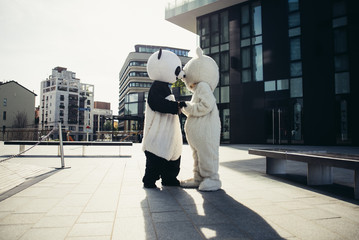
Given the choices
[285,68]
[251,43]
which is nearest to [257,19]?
[251,43]

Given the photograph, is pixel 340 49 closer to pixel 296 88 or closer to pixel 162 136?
pixel 296 88

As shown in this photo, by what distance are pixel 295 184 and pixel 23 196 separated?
445 cm

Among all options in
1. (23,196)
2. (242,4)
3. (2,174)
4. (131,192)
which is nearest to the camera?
(23,196)

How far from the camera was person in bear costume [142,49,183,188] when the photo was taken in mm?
4102

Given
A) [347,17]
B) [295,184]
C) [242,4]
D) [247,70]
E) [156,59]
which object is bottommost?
[295,184]

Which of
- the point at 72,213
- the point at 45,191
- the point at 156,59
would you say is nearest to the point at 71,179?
the point at 45,191

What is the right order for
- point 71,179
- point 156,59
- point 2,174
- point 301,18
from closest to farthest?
point 156,59
point 71,179
point 2,174
point 301,18

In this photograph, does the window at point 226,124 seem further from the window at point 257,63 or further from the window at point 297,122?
the window at point 297,122

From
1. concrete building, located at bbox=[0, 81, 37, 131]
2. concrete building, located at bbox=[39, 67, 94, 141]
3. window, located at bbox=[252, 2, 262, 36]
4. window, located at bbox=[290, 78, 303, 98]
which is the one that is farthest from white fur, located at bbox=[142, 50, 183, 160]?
concrete building, located at bbox=[39, 67, 94, 141]

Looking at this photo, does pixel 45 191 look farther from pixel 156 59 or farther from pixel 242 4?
pixel 242 4

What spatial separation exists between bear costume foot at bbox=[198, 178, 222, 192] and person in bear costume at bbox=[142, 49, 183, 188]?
592mm

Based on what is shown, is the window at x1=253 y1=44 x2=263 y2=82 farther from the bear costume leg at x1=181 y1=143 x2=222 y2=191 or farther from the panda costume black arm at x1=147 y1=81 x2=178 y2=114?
the bear costume leg at x1=181 y1=143 x2=222 y2=191

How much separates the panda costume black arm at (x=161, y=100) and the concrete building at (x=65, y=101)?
75238 mm

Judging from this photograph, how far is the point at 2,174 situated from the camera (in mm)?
5430
